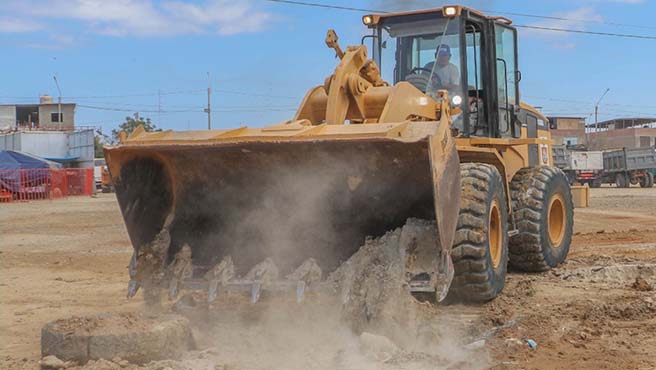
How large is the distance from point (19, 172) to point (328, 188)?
2961 centimetres

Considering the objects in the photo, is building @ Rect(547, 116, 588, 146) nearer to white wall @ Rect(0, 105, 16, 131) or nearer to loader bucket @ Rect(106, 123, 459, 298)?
white wall @ Rect(0, 105, 16, 131)

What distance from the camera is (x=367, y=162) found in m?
6.79

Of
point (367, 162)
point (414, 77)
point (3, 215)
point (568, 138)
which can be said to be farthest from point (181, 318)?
point (568, 138)

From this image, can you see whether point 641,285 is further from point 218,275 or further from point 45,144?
point 45,144

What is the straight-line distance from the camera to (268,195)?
7230mm

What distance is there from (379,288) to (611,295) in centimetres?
308

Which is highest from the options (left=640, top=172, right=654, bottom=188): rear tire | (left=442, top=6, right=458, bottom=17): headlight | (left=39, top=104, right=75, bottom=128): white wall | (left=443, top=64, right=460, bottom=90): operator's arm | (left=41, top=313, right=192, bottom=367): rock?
(left=39, top=104, right=75, bottom=128): white wall

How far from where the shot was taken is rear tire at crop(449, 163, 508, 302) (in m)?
7.14

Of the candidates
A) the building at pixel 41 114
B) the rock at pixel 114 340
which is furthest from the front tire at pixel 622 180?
the building at pixel 41 114

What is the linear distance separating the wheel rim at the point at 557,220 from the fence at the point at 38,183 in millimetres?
26876

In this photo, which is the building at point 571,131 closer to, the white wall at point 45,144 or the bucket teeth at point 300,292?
the white wall at point 45,144

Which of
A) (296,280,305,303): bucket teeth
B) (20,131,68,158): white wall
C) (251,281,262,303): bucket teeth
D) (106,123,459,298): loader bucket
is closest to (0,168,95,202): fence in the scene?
(20,131,68,158): white wall

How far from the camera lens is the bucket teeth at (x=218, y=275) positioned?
6.53 m

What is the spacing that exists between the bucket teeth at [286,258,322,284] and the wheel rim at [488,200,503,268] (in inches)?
81.2
